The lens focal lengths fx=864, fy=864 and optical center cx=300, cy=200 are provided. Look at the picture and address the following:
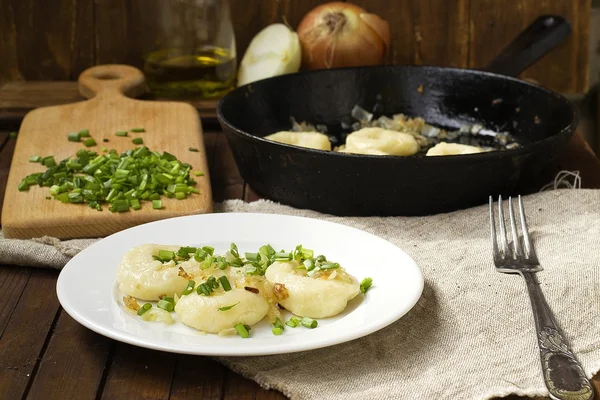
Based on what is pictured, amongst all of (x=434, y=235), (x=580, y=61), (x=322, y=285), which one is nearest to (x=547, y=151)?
(x=434, y=235)

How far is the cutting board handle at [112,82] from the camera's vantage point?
1968 millimetres

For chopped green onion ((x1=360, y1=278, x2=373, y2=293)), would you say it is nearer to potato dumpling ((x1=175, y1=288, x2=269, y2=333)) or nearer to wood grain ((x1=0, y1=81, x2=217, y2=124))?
potato dumpling ((x1=175, y1=288, x2=269, y2=333))

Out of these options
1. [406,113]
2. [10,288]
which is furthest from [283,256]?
[406,113]

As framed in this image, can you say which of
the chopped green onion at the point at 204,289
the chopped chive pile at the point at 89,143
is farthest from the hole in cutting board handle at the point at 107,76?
the chopped green onion at the point at 204,289

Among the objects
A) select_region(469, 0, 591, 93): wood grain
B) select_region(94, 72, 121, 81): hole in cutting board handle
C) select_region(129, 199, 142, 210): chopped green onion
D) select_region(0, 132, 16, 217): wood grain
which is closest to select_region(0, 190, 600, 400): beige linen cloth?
select_region(129, 199, 142, 210): chopped green onion

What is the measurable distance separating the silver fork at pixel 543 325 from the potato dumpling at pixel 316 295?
0.75ft

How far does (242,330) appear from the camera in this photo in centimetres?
98

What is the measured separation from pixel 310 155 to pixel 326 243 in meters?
0.19

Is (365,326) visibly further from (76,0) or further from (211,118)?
(76,0)

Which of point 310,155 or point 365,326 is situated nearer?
point 365,326

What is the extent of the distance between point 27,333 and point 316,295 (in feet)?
1.23

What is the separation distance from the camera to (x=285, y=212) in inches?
58.1

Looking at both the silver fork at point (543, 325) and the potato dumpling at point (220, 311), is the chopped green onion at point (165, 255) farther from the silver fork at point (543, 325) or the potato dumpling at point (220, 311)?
the silver fork at point (543, 325)

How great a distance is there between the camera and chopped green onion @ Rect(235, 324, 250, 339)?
3.21 ft
